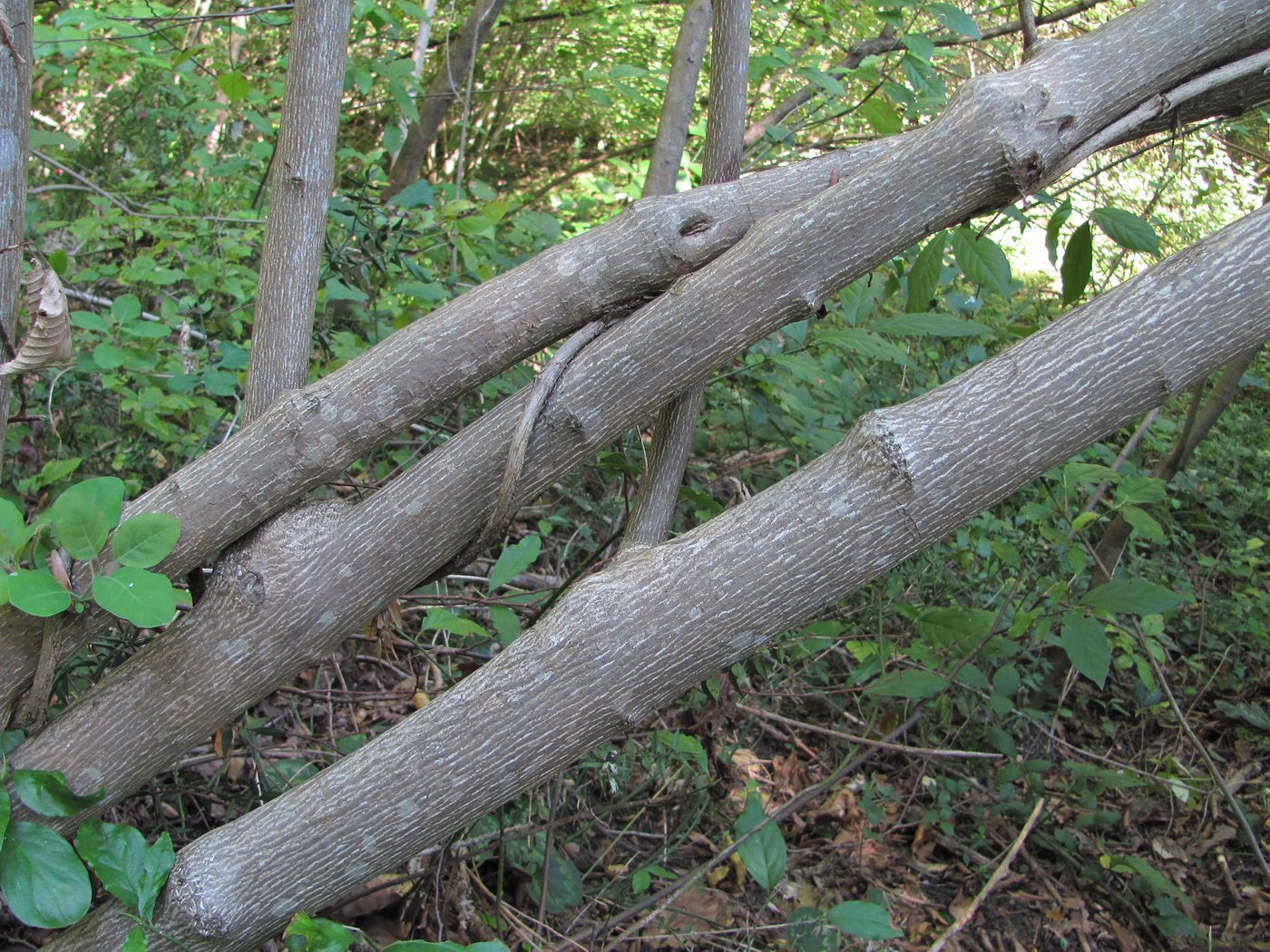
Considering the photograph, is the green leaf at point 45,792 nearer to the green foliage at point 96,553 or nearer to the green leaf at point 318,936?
the green foliage at point 96,553

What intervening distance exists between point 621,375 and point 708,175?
582mm

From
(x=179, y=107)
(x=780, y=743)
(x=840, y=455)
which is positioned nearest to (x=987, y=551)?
(x=780, y=743)

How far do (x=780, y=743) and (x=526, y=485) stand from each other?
5.66 ft

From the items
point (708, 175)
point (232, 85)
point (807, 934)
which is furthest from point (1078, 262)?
point (232, 85)

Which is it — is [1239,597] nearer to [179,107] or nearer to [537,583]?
[537,583]

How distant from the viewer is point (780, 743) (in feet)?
9.42

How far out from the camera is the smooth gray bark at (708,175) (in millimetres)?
1672

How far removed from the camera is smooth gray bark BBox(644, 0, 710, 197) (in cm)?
290

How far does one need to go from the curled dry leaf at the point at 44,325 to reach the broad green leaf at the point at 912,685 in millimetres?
1799

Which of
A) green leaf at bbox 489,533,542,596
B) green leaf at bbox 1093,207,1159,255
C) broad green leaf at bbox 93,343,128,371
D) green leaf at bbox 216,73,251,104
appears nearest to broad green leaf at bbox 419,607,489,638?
green leaf at bbox 489,533,542,596

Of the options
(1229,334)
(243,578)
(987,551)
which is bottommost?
(987,551)

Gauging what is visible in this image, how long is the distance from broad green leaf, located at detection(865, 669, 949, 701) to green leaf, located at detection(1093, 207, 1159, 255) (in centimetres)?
106

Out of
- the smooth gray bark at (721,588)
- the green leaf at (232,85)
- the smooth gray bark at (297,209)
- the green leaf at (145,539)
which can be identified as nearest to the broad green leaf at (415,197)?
the green leaf at (232,85)

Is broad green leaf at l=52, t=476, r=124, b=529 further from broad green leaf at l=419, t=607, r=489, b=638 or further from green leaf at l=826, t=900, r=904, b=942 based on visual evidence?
green leaf at l=826, t=900, r=904, b=942
